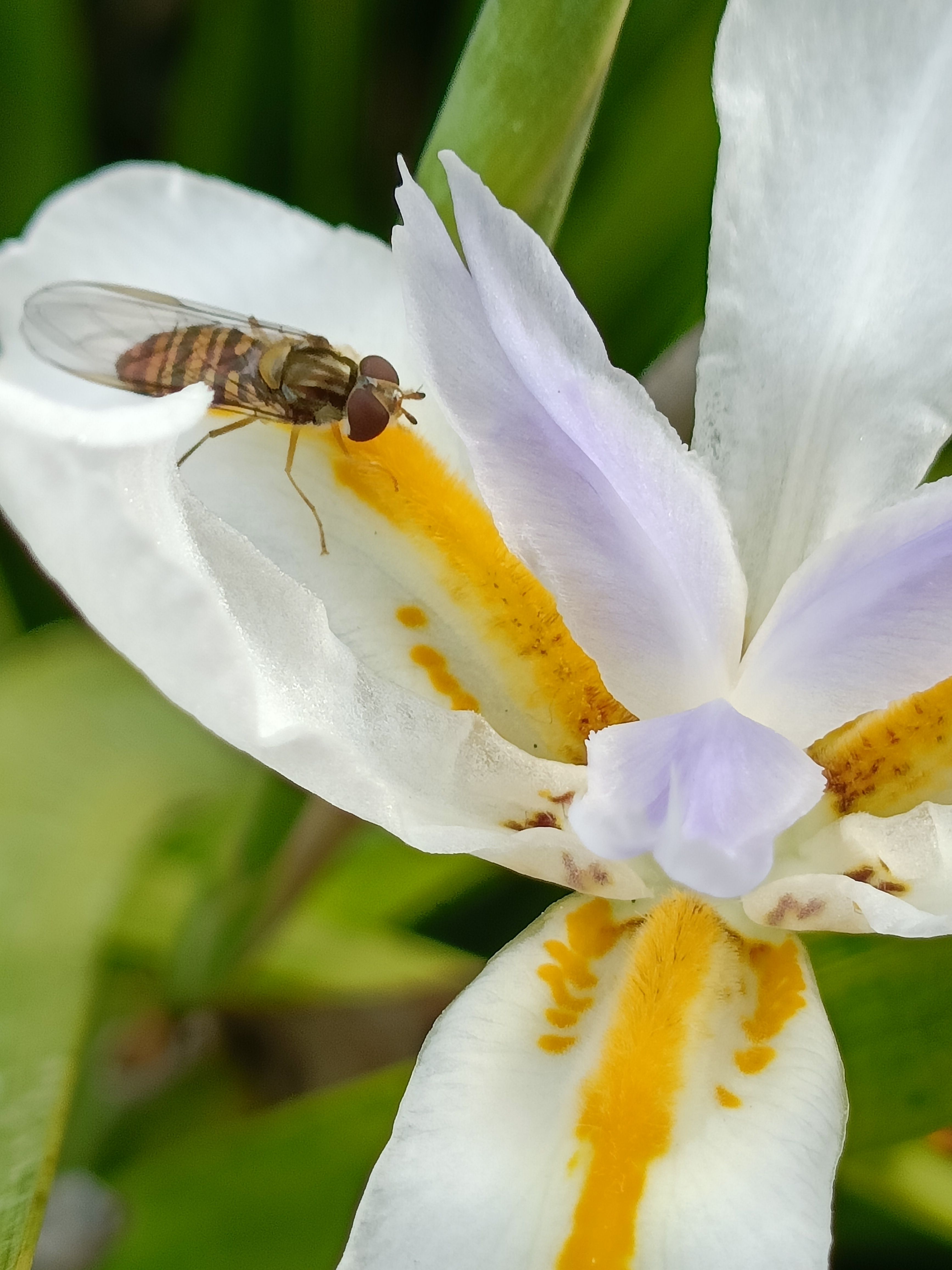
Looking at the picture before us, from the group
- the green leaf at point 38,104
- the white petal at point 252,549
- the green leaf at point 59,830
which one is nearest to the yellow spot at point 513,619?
the white petal at point 252,549

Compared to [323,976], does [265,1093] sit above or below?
below

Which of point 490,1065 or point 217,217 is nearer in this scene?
point 490,1065

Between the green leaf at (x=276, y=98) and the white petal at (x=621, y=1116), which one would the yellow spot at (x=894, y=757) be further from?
the green leaf at (x=276, y=98)

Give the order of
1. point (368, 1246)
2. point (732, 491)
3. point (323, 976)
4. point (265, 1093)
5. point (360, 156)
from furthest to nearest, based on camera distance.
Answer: point (360, 156)
point (265, 1093)
point (323, 976)
point (732, 491)
point (368, 1246)

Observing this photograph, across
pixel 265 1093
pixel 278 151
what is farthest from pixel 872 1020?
pixel 278 151

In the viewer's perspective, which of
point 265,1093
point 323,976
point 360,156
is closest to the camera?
point 323,976

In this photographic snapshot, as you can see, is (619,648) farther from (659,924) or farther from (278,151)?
(278,151)

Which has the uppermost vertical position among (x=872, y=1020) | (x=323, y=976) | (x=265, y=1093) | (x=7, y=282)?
(x=7, y=282)
